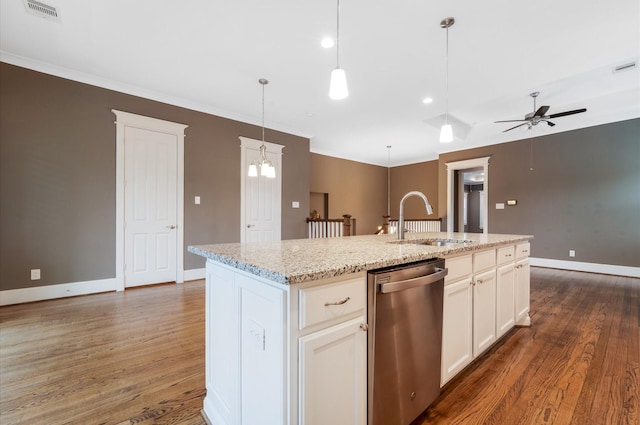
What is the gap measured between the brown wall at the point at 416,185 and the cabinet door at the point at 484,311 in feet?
19.1

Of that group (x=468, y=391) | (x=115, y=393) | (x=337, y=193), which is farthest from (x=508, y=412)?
(x=337, y=193)

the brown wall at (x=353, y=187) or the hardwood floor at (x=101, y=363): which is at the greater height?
the brown wall at (x=353, y=187)

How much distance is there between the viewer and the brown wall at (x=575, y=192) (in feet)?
15.4

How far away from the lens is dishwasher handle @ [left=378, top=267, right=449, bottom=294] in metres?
1.17

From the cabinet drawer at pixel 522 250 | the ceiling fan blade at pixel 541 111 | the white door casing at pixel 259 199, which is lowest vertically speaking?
the cabinet drawer at pixel 522 250

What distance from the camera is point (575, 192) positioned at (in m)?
5.23

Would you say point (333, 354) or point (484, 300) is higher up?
point (333, 354)

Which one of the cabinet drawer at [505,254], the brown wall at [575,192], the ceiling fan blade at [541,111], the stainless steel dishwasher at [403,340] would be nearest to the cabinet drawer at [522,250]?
the cabinet drawer at [505,254]

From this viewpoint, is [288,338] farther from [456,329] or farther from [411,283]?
[456,329]

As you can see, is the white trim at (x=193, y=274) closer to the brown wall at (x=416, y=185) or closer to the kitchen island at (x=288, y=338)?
the kitchen island at (x=288, y=338)

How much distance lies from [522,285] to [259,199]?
4028 millimetres

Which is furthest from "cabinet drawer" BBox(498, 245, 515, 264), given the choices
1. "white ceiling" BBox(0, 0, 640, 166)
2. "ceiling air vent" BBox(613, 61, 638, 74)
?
"ceiling air vent" BBox(613, 61, 638, 74)

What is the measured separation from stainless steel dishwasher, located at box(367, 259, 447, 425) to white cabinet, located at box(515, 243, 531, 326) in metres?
1.51

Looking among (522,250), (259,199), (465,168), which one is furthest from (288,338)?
(465,168)
